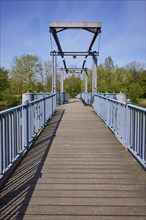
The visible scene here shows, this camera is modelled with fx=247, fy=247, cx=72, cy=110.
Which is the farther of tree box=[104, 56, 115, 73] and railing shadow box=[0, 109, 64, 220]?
tree box=[104, 56, 115, 73]

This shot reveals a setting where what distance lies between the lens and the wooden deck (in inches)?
107

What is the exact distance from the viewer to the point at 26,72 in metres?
34.9

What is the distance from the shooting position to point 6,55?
3878 centimetres

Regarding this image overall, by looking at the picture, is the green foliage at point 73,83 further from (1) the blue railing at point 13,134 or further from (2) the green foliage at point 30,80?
(1) the blue railing at point 13,134

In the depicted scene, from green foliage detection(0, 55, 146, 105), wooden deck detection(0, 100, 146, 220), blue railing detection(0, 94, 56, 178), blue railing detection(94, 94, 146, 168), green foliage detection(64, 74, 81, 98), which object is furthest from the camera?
green foliage detection(64, 74, 81, 98)

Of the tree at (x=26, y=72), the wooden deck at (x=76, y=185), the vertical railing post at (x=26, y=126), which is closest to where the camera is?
the wooden deck at (x=76, y=185)

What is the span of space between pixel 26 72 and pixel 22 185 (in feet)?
107

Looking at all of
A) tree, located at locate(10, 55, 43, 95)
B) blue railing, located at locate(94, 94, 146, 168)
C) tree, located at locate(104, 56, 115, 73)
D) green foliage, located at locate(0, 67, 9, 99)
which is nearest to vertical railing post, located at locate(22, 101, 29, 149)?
blue railing, located at locate(94, 94, 146, 168)

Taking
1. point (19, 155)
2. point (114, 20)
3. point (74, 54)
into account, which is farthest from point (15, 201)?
point (74, 54)

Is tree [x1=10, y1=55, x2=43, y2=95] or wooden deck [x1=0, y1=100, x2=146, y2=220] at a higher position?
tree [x1=10, y1=55, x2=43, y2=95]

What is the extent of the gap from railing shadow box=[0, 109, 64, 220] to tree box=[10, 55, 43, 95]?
99.1ft

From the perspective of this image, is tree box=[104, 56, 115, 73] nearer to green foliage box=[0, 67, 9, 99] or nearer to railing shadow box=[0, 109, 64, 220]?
green foliage box=[0, 67, 9, 99]

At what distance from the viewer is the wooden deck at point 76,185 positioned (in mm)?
2730

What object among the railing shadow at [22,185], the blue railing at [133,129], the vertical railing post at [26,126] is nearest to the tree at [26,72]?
the vertical railing post at [26,126]
